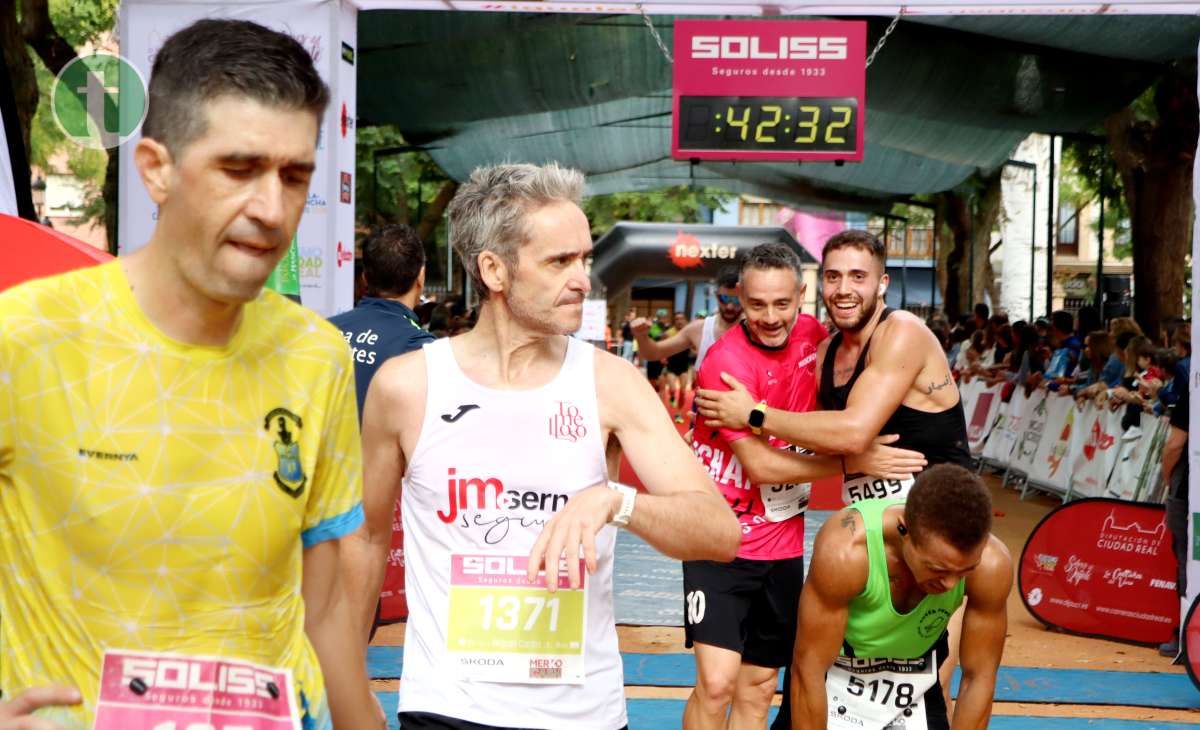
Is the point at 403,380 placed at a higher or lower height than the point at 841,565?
higher

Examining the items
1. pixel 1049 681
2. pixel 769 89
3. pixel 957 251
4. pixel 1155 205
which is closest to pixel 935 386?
pixel 1049 681

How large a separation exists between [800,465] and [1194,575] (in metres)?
3.38

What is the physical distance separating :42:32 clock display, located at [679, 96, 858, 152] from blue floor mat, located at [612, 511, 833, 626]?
2.87 m

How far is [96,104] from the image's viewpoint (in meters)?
7.86

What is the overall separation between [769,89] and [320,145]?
148 inches

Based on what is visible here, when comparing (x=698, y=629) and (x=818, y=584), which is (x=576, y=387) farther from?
(x=698, y=629)

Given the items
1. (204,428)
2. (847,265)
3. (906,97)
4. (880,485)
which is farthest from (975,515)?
(906,97)

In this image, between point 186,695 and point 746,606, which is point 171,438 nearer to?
point 186,695

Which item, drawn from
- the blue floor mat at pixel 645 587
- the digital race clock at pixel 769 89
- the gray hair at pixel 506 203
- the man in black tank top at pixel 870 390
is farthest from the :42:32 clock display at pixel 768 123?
the gray hair at pixel 506 203

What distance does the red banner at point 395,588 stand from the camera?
7.95m

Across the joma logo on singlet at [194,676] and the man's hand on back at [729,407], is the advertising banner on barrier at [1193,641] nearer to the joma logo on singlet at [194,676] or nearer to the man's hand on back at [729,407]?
the man's hand on back at [729,407]

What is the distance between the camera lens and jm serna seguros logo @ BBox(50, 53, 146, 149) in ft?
22.5

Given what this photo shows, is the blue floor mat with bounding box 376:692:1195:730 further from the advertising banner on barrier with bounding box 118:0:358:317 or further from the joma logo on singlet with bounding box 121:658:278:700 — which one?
the joma logo on singlet with bounding box 121:658:278:700

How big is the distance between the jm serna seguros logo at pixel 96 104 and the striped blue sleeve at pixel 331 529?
15.1ft
